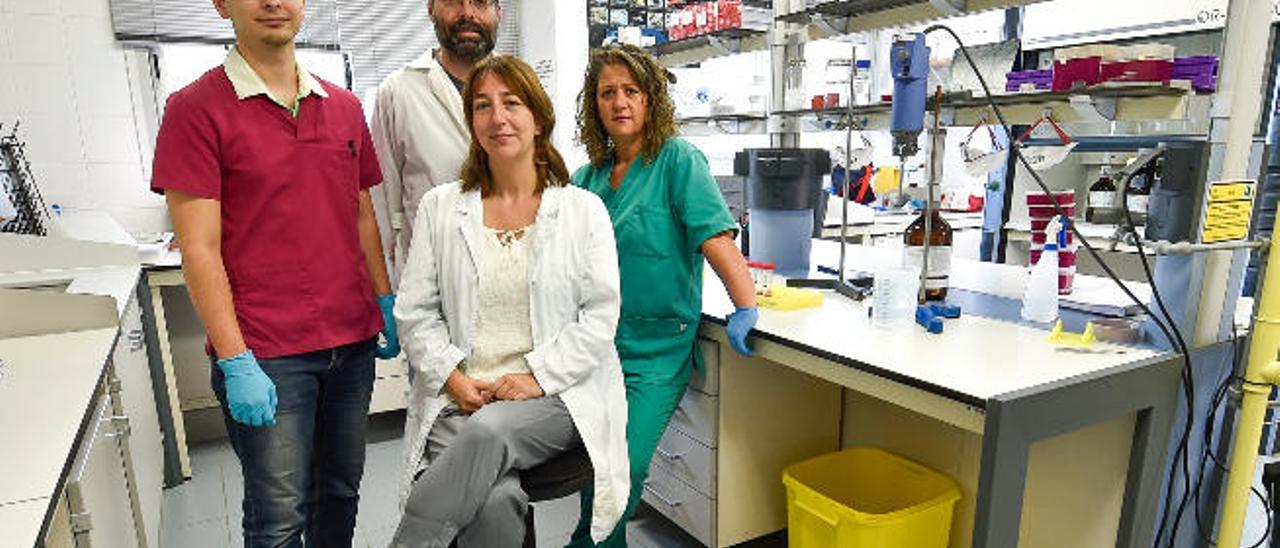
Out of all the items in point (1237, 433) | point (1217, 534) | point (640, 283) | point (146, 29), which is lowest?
point (1217, 534)

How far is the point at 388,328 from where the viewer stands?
1.85 m

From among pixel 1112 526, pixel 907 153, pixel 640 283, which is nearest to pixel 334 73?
pixel 640 283

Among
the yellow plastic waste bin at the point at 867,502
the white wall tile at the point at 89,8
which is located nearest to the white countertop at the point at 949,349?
the yellow plastic waste bin at the point at 867,502

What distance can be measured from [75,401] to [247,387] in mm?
271

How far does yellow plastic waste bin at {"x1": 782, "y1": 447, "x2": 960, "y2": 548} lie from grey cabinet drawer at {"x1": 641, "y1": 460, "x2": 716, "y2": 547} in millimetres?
222

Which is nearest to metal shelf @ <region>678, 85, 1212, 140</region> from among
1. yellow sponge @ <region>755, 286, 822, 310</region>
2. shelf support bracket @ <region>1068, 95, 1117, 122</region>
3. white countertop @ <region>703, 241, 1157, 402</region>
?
shelf support bracket @ <region>1068, 95, 1117, 122</region>

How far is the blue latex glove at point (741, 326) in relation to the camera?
5.77 ft

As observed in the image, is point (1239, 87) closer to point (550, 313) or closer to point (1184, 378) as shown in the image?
point (1184, 378)

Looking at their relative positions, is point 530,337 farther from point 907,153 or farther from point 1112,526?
point 1112,526

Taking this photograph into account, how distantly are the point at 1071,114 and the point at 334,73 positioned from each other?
3.39 m

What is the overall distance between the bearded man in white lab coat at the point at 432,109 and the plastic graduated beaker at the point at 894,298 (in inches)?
43.4

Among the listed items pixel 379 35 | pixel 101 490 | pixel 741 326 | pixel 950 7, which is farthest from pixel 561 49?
pixel 101 490

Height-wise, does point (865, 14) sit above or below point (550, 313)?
above

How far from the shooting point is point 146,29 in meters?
3.43
